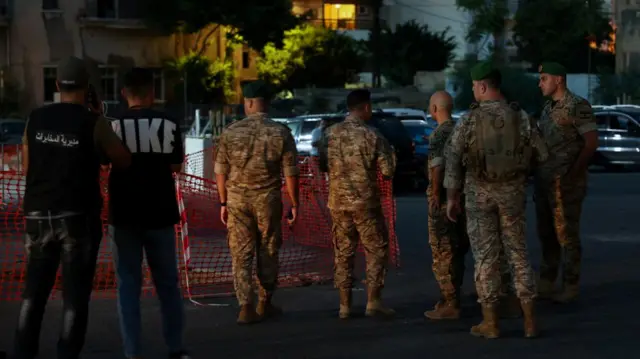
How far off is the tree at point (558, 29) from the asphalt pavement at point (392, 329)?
50971mm

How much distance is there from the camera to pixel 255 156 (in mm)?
8938

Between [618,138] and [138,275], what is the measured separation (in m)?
23.2

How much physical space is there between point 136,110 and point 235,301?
321 cm

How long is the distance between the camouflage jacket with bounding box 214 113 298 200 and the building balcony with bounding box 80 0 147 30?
129ft

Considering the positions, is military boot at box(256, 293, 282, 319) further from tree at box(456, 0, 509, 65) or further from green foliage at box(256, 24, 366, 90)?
tree at box(456, 0, 509, 65)

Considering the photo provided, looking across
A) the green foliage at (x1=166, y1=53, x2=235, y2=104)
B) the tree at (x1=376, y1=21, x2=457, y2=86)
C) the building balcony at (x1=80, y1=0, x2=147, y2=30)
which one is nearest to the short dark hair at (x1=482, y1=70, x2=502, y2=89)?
the building balcony at (x1=80, y1=0, x2=147, y2=30)

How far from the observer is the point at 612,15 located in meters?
67.7

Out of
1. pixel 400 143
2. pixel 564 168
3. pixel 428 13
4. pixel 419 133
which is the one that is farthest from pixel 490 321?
pixel 428 13

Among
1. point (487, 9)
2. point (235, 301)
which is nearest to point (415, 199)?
point (235, 301)

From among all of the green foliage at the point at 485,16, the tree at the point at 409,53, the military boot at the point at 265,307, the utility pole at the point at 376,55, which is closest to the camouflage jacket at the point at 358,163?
the military boot at the point at 265,307

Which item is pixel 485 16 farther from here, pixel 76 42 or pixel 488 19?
pixel 76 42

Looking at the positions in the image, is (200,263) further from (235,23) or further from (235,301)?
(235,23)

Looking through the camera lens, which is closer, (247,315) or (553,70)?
(247,315)

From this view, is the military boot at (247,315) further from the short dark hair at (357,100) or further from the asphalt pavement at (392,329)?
the short dark hair at (357,100)
